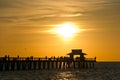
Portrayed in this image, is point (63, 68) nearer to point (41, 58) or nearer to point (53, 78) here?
point (41, 58)

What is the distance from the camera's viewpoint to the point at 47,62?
149250mm

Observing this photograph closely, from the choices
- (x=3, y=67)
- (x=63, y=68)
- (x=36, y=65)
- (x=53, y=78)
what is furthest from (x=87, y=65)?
(x=53, y=78)

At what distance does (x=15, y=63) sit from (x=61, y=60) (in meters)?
16.2

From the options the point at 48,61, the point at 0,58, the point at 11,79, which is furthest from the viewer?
the point at 48,61

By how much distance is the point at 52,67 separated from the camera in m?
155

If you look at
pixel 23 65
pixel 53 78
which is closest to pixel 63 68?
Result: pixel 23 65

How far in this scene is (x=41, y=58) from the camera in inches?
5832

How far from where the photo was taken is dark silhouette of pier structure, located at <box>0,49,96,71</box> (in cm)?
14012

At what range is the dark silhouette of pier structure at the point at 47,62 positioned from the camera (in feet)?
460

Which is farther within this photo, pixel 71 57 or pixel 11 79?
pixel 71 57

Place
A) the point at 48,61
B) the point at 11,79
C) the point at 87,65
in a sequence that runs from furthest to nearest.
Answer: the point at 87,65 < the point at 48,61 < the point at 11,79

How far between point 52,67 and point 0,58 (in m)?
21.8

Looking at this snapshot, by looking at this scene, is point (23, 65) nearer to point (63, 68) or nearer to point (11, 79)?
point (63, 68)

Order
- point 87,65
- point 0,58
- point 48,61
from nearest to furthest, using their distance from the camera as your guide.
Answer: point 0,58, point 48,61, point 87,65
